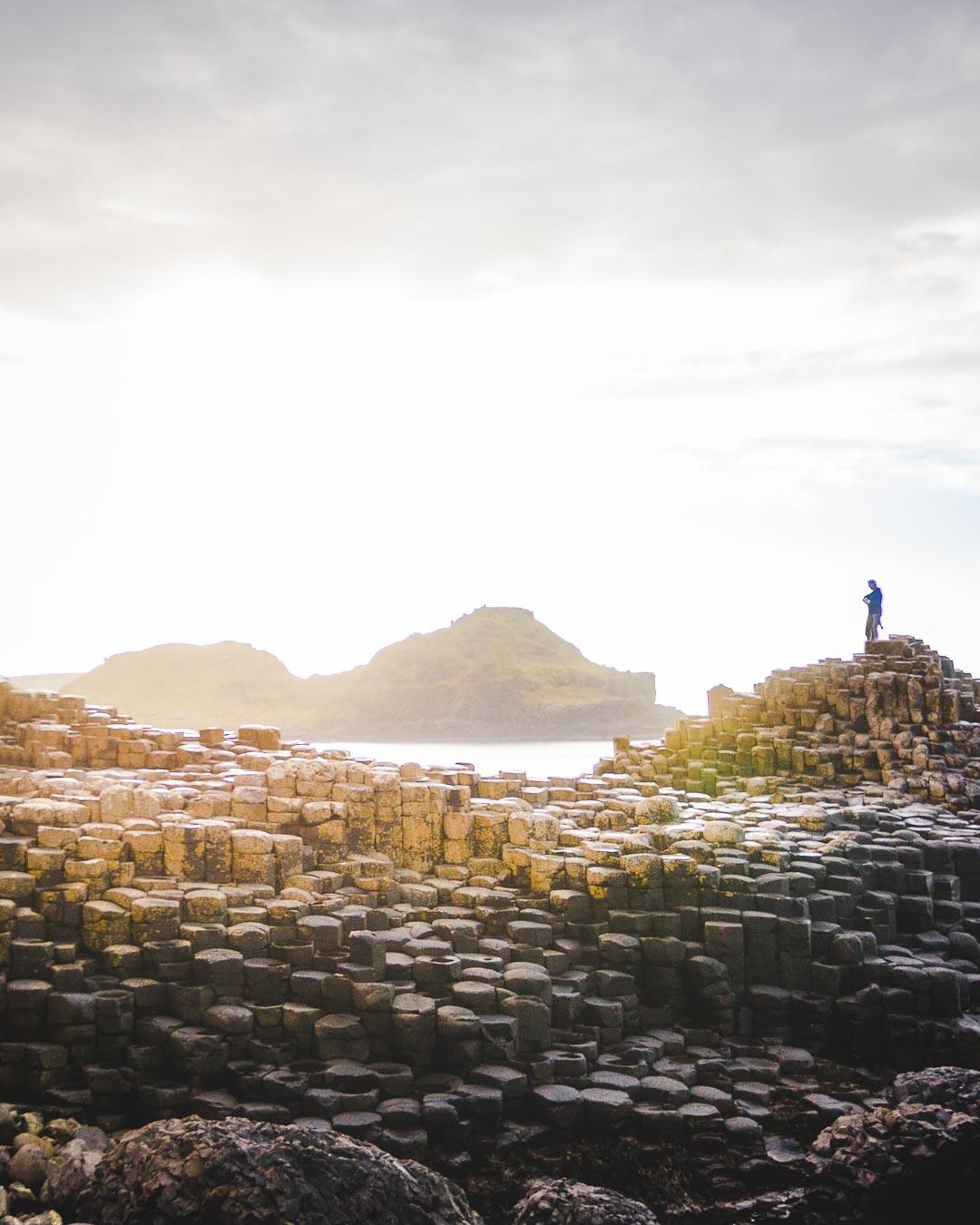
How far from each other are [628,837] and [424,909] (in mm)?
2950

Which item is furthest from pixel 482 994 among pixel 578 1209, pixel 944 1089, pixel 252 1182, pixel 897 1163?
pixel 944 1089

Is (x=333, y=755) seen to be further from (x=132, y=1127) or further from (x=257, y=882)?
(x=132, y=1127)

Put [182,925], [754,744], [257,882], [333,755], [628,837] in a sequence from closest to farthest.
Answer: [182,925], [257,882], [628,837], [333,755], [754,744]

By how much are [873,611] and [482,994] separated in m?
23.1

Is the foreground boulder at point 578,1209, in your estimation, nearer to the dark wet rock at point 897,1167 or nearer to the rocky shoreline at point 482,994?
the rocky shoreline at point 482,994

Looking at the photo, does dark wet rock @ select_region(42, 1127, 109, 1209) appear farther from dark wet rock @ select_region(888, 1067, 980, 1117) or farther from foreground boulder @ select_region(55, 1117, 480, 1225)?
dark wet rock @ select_region(888, 1067, 980, 1117)

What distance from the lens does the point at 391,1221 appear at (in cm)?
855

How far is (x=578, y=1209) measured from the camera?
894cm

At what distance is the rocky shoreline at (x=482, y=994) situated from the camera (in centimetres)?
1038

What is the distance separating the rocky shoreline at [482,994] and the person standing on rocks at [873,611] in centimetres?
1424

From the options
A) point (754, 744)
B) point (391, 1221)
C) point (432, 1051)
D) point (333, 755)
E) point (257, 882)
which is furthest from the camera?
point (754, 744)

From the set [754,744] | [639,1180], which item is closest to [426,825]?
[639,1180]

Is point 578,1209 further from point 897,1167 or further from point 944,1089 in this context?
point 944,1089

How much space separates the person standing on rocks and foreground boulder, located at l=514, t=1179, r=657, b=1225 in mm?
24826
